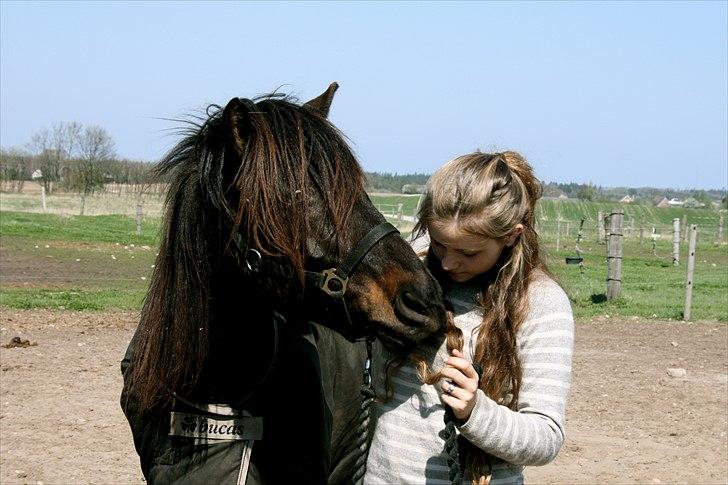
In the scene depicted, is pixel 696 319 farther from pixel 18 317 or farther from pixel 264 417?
pixel 264 417

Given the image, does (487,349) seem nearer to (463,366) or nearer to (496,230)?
(463,366)

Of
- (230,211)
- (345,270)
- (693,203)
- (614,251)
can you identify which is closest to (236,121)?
(230,211)

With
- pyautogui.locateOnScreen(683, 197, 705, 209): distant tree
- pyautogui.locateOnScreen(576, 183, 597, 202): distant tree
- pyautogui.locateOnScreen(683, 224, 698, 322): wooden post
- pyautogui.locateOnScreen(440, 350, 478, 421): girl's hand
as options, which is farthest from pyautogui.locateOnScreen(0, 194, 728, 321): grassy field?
pyautogui.locateOnScreen(683, 197, 705, 209): distant tree

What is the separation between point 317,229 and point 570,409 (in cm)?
491

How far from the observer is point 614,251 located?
38.3ft

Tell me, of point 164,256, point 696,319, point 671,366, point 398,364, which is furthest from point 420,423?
point 696,319

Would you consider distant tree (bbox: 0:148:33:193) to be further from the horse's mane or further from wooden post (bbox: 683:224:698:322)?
the horse's mane

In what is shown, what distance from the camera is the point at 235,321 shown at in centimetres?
232

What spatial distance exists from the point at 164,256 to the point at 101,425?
3828 millimetres

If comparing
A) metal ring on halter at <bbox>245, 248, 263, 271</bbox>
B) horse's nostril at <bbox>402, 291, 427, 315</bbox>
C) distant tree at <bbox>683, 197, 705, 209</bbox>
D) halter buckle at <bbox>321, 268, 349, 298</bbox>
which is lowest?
horse's nostril at <bbox>402, 291, 427, 315</bbox>

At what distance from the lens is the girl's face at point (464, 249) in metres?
2.08

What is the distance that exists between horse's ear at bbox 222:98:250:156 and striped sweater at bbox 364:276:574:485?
0.68 m

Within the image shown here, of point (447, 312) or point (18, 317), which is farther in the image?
point (18, 317)

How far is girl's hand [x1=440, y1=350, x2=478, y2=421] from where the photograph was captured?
1964mm
